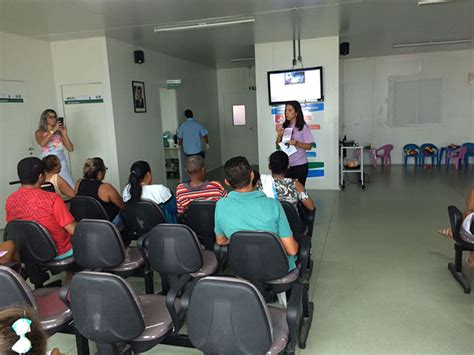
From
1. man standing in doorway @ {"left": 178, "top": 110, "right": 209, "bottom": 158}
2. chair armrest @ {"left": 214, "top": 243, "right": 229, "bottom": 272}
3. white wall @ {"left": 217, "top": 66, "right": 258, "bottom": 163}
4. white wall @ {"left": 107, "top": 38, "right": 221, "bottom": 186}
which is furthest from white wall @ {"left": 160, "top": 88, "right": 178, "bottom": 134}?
chair armrest @ {"left": 214, "top": 243, "right": 229, "bottom": 272}

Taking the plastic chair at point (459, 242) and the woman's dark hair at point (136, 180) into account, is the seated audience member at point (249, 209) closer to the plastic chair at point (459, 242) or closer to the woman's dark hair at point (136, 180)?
the woman's dark hair at point (136, 180)

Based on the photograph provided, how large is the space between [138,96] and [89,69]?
1.00 m

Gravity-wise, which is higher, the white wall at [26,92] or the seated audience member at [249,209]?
the white wall at [26,92]

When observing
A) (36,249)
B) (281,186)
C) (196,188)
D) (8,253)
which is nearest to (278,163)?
(281,186)

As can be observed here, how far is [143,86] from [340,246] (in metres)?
4.76

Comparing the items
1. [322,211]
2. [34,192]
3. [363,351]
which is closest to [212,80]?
[322,211]

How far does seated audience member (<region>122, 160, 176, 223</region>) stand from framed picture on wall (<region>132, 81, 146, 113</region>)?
3.88 meters

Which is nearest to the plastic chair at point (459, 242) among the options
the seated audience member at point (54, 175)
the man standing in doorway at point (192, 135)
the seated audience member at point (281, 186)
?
the seated audience member at point (281, 186)

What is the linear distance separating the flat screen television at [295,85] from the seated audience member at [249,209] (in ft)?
15.8

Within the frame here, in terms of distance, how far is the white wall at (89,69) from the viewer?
19.6ft

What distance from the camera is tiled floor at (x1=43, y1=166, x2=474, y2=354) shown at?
7.80ft

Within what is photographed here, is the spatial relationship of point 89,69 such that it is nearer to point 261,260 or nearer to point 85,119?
point 85,119

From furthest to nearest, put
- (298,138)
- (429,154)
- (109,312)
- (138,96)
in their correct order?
(429,154), (138,96), (298,138), (109,312)

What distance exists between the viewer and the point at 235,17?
16.7 ft
